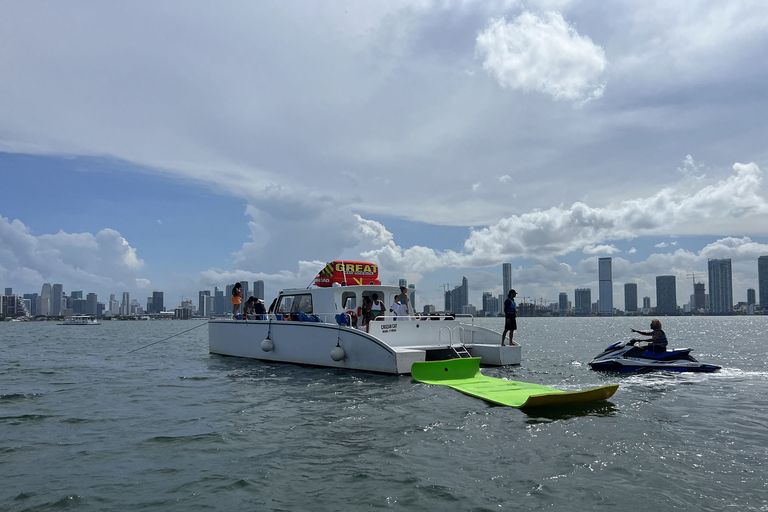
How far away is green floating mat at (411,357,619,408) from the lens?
10156mm

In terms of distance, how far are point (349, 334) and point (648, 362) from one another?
9196mm

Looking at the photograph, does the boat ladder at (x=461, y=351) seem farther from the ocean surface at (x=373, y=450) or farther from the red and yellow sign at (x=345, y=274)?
the red and yellow sign at (x=345, y=274)

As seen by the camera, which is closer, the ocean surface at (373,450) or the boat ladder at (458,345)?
the ocean surface at (373,450)

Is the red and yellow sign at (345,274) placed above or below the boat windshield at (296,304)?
above

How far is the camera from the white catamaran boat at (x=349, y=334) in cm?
1468

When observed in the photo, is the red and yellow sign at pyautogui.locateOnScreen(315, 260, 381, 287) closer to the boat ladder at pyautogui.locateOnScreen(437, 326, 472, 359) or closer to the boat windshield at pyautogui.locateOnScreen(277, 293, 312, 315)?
the boat windshield at pyautogui.locateOnScreen(277, 293, 312, 315)

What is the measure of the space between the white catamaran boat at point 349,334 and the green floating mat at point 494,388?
70 centimetres

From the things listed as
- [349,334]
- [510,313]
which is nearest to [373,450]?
[349,334]

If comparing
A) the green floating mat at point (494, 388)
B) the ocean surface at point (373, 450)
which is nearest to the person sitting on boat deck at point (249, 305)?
the ocean surface at point (373, 450)

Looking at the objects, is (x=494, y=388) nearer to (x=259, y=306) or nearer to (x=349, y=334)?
(x=349, y=334)

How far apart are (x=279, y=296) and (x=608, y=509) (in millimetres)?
15401

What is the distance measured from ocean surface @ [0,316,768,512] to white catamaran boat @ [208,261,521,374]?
1.68 metres

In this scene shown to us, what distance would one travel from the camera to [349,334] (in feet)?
48.9

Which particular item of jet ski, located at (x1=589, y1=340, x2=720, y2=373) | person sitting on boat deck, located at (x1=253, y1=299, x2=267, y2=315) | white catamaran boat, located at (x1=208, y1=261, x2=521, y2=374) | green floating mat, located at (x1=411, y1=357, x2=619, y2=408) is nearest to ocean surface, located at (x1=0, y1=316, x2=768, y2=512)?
green floating mat, located at (x1=411, y1=357, x2=619, y2=408)
